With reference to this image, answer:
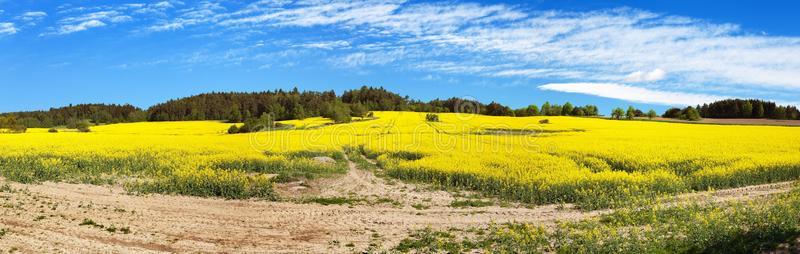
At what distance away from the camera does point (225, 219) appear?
16406 mm

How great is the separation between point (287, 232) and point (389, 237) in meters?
2.83

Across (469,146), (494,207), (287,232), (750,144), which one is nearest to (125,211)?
(287,232)

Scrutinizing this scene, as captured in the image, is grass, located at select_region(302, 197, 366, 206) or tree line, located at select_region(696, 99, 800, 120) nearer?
grass, located at select_region(302, 197, 366, 206)

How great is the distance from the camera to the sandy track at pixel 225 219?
520 inches

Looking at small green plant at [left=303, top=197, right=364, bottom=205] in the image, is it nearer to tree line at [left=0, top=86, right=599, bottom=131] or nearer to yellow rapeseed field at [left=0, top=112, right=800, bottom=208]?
yellow rapeseed field at [left=0, top=112, right=800, bottom=208]

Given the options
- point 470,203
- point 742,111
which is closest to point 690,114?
point 742,111

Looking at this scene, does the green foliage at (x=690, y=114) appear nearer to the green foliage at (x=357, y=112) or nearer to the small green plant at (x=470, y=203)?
the green foliage at (x=357, y=112)

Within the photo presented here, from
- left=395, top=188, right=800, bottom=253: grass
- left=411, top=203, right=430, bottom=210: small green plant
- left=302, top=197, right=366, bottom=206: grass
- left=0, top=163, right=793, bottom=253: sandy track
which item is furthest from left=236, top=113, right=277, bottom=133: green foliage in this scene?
left=395, top=188, right=800, bottom=253: grass

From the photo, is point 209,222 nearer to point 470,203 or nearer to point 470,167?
point 470,203

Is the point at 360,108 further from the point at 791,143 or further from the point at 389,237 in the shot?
the point at 389,237

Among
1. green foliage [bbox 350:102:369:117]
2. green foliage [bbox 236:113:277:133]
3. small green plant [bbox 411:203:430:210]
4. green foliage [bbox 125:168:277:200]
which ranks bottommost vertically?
small green plant [bbox 411:203:430:210]

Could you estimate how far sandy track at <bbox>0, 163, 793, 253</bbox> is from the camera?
13.2 meters

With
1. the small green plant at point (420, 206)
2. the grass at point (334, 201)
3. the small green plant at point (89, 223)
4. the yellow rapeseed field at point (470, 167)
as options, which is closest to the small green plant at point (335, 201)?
the grass at point (334, 201)

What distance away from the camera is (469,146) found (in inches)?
1601
